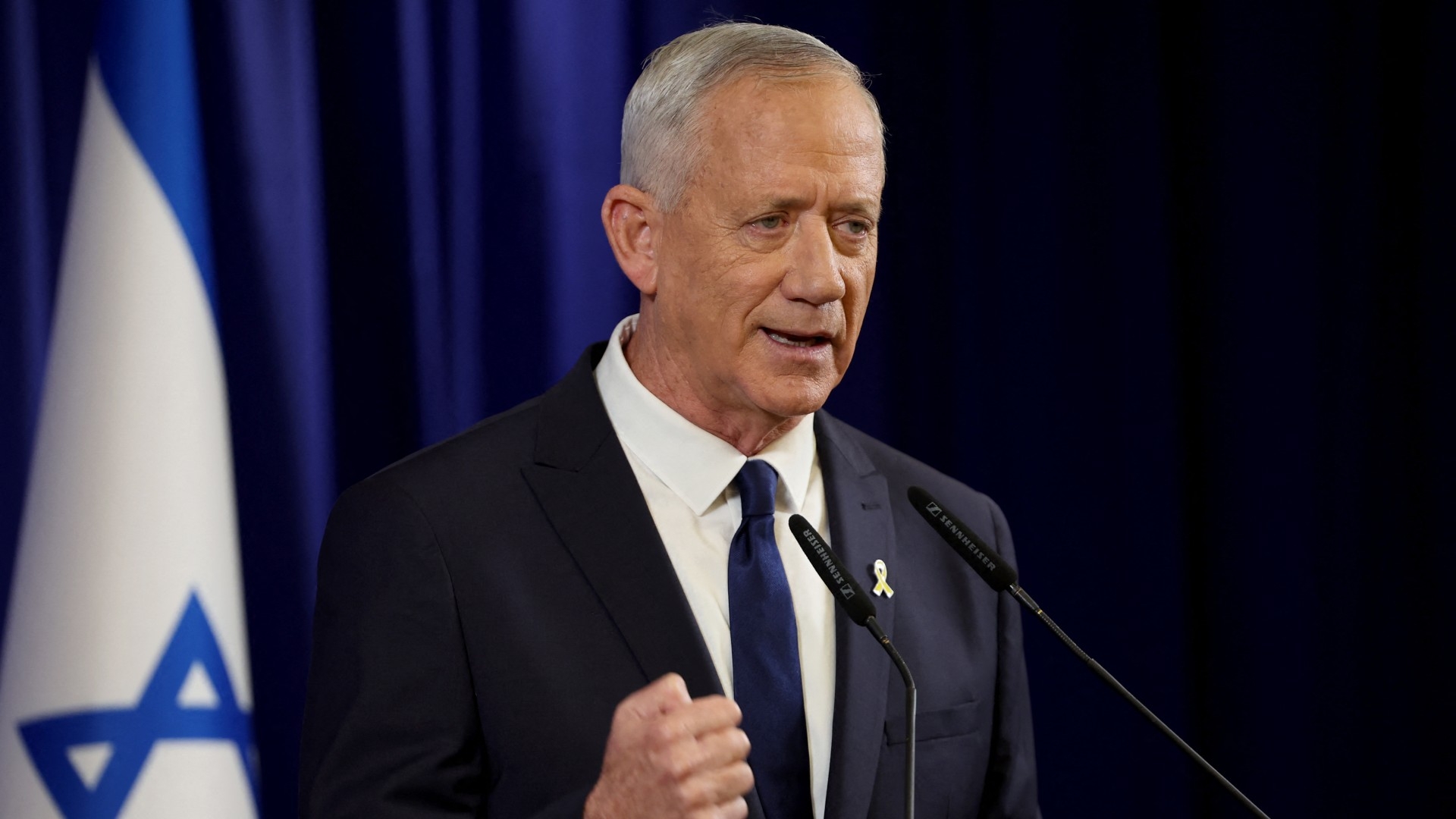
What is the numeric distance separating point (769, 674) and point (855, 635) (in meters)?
→ 0.14

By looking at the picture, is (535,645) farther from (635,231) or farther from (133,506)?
(133,506)

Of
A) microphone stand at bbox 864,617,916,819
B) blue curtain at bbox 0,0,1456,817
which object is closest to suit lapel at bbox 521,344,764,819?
microphone stand at bbox 864,617,916,819

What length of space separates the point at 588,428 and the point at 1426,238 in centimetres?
190

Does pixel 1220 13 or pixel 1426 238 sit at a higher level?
pixel 1220 13

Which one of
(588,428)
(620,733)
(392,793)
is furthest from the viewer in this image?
(588,428)

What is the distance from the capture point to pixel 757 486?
6.55 ft

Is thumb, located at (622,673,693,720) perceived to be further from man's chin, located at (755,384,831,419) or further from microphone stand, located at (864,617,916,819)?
man's chin, located at (755,384,831,419)

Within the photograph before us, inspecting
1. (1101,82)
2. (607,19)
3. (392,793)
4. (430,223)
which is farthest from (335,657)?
(1101,82)

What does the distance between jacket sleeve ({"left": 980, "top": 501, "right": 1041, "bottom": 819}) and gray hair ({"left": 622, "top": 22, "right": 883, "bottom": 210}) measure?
2.49 feet

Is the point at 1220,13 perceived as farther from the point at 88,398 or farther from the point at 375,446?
the point at 88,398

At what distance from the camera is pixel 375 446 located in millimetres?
2602

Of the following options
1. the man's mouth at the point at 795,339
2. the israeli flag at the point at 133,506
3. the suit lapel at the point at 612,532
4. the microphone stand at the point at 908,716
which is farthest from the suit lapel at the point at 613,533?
the israeli flag at the point at 133,506

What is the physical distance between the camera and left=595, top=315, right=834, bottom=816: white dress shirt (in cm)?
194

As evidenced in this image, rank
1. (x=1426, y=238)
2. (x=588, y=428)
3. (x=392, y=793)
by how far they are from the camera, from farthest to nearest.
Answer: (x=1426, y=238)
(x=588, y=428)
(x=392, y=793)
